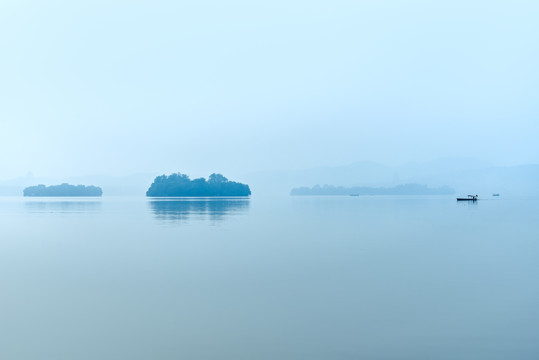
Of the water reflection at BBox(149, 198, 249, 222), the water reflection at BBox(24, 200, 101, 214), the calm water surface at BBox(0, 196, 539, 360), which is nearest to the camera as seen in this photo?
the calm water surface at BBox(0, 196, 539, 360)

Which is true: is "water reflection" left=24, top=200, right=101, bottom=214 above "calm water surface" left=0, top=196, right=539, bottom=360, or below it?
above

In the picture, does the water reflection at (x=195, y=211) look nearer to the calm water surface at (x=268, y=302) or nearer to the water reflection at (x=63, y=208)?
the water reflection at (x=63, y=208)

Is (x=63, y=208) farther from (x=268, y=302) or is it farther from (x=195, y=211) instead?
(x=268, y=302)

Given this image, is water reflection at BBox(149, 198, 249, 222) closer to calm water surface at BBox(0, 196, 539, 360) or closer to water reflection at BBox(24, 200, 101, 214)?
water reflection at BBox(24, 200, 101, 214)

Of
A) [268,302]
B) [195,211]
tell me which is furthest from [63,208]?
[268,302]

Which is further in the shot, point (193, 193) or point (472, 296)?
point (193, 193)

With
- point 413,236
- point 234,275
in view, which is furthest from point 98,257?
point 413,236

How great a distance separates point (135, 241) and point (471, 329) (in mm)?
21799

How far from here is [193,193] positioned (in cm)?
19938

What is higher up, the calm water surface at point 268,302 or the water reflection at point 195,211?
the water reflection at point 195,211

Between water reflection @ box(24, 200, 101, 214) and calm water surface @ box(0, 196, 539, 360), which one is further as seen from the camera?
water reflection @ box(24, 200, 101, 214)

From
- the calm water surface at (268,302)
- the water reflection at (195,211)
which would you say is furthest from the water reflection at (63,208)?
the calm water surface at (268,302)

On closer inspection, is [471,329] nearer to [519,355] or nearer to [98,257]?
[519,355]

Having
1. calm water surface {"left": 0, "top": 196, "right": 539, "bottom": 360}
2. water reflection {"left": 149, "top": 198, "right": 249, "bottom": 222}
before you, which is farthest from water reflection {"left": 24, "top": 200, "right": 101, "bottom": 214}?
calm water surface {"left": 0, "top": 196, "right": 539, "bottom": 360}
